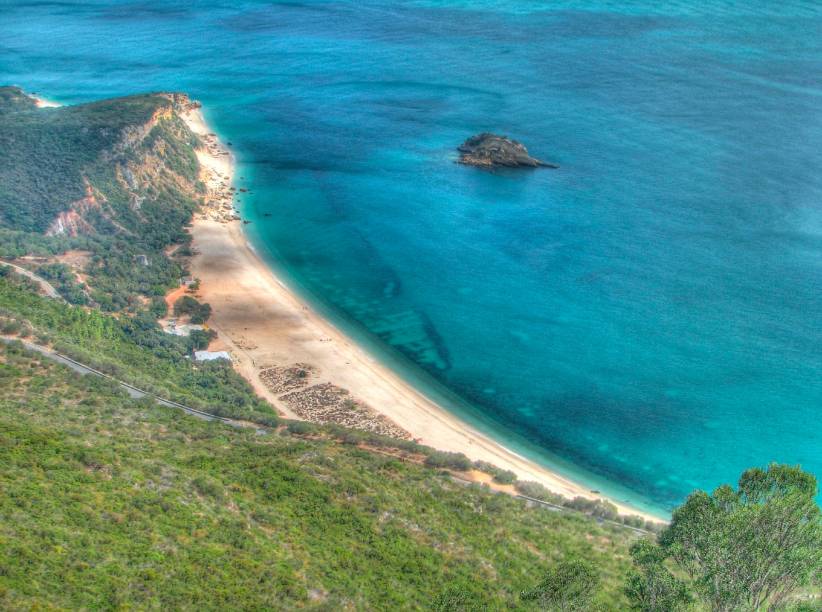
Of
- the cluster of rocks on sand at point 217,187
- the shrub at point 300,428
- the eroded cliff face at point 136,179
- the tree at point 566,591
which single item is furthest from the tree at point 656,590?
the cluster of rocks on sand at point 217,187

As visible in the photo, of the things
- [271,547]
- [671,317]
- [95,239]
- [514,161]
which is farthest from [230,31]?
[271,547]

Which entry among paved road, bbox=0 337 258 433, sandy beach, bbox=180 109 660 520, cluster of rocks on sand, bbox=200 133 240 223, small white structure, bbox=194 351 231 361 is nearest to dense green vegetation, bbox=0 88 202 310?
cluster of rocks on sand, bbox=200 133 240 223

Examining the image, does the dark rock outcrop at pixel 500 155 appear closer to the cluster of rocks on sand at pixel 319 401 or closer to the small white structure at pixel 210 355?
the cluster of rocks on sand at pixel 319 401

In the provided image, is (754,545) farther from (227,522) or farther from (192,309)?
(192,309)

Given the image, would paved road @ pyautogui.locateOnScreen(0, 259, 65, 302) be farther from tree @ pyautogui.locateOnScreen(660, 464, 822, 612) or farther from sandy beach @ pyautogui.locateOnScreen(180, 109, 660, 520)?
tree @ pyautogui.locateOnScreen(660, 464, 822, 612)

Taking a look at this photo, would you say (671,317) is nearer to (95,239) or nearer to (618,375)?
(618,375)
